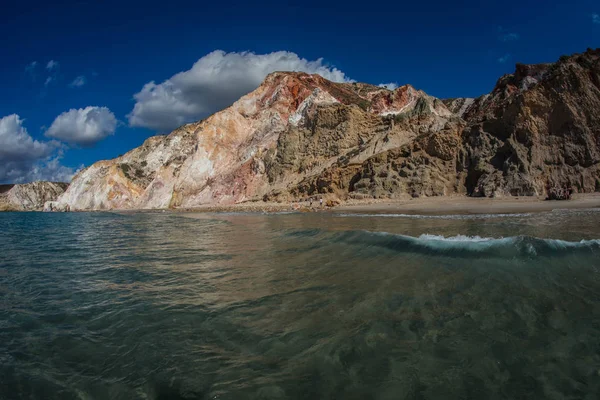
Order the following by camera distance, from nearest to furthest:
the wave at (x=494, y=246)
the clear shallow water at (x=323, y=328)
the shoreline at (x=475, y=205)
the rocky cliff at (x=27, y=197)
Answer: the clear shallow water at (x=323, y=328), the wave at (x=494, y=246), the shoreline at (x=475, y=205), the rocky cliff at (x=27, y=197)

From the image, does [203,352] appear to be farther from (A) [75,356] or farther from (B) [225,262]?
(B) [225,262]

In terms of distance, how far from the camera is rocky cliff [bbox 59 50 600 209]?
22.2 m

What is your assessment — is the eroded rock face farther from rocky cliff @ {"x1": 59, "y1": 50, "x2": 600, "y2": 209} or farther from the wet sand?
the wet sand

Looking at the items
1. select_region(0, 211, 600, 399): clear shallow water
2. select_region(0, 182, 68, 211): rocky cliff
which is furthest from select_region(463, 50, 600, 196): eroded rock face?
select_region(0, 182, 68, 211): rocky cliff

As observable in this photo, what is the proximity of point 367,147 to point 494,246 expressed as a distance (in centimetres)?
3299

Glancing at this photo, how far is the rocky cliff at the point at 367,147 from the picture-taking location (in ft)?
72.8

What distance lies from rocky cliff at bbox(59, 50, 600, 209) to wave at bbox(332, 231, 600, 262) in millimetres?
19077

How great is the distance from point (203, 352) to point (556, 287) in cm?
459

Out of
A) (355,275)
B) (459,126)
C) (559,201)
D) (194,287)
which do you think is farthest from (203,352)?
(459,126)

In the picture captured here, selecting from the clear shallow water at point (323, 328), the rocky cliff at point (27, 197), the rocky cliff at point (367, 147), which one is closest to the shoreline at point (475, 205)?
the rocky cliff at point (367, 147)

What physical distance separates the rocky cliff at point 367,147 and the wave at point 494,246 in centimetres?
1908

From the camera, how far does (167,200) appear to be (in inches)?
2291

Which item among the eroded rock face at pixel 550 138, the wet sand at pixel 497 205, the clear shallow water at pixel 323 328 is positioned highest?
the eroded rock face at pixel 550 138

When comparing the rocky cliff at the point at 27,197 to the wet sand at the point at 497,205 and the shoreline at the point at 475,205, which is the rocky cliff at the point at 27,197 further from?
the wet sand at the point at 497,205
